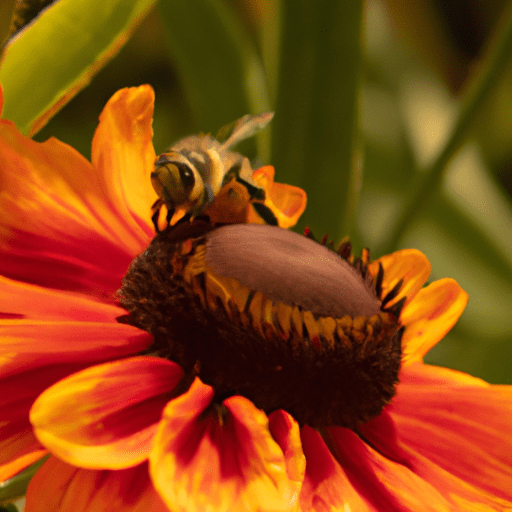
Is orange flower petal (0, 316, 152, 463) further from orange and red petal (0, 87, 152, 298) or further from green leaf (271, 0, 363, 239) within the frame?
green leaf (271, 0, 363, 239)

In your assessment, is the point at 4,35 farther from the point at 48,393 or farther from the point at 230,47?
the point at 230,47

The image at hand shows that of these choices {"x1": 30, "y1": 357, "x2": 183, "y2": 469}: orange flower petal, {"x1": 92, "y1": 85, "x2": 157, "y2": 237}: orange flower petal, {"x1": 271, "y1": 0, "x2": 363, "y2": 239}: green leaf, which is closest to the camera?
{"x1": 30, "y1": 357, "x2": 183, "y2": 469}: orange flower petal

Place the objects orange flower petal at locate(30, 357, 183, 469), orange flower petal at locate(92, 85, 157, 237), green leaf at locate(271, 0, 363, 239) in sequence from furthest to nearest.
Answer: green leaf at locate(271, 0, 363, 239) < orange flower petal at locate(92, 85, 157, 237) < orange flower petal at locate(30, 357, 183, 469)

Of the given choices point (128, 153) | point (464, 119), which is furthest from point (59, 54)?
point (464, 119)

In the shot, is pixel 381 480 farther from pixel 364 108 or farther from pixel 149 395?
pixel 364 108

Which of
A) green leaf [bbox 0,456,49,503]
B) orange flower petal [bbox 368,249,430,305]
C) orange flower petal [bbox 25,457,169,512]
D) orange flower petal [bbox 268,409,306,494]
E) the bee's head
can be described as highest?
the bee's head

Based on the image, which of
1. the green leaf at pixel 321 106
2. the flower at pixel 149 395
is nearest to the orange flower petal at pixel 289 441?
the flower at pixel 149 395

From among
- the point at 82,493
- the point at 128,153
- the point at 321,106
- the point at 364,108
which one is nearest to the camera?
the point at 82,493

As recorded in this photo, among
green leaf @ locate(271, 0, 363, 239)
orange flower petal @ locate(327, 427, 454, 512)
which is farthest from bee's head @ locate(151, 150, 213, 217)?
green leaf @ locate(271, 0, 363, 239)
